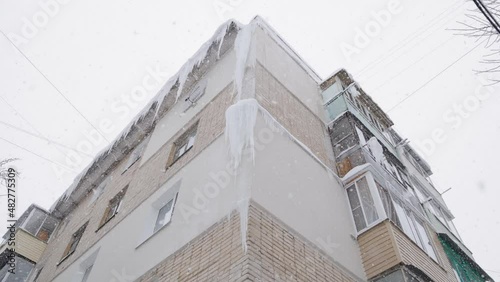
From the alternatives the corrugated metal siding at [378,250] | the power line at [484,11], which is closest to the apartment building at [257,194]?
the corrugated metal siding at [378,250]

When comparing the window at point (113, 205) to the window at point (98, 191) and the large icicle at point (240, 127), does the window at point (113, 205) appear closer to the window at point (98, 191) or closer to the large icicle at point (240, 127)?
the window at point (98, 191)

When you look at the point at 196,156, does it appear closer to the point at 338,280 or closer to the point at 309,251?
the point at 309,251

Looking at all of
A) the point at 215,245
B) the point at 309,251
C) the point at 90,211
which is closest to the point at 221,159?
the point at 215,245

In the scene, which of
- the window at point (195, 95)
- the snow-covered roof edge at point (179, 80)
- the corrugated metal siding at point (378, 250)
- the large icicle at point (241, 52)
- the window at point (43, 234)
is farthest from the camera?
the window at point (43, 234)

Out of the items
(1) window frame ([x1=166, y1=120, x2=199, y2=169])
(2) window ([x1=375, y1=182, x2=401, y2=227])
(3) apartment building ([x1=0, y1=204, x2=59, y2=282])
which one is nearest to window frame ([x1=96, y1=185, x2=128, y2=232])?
(1) window frame ([x1=166, y1=120, x2=199, y2=169])

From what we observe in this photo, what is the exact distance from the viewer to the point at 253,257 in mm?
4512

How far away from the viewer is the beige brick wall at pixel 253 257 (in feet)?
14.8

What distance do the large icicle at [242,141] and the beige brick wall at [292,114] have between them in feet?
2.56

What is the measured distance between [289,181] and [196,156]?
7.34 ft

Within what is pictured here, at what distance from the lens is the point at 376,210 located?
22.2ft

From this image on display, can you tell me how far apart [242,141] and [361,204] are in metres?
2.83

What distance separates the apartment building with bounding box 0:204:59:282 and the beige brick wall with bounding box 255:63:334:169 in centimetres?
1028

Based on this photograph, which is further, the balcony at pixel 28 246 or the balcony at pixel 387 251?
the balcony at pixel 28 246

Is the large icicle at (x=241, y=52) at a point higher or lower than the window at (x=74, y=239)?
higher
